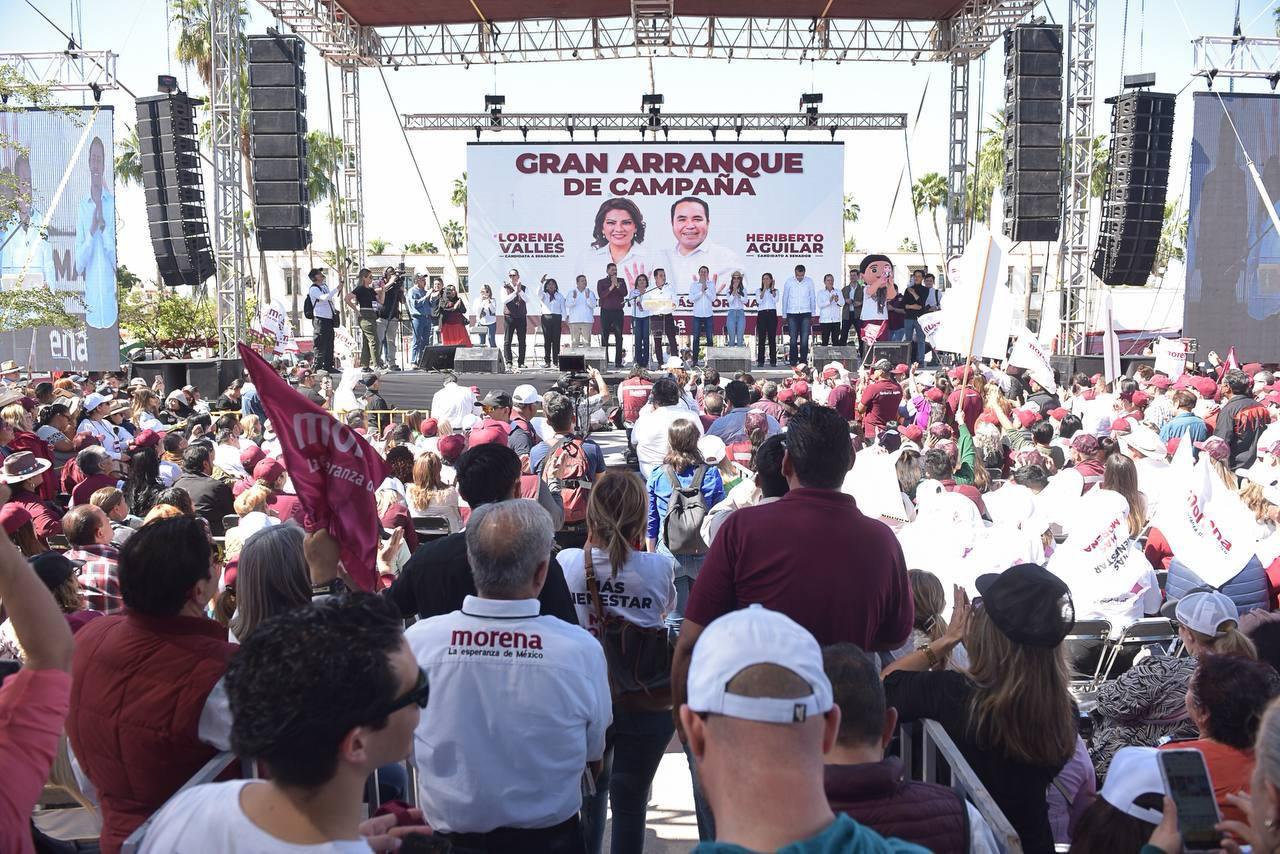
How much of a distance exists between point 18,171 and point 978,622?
2155cm

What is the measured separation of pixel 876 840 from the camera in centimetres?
149

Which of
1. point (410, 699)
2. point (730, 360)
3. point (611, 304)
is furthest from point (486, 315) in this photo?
point (410, 699)

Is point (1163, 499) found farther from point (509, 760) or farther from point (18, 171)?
point (18, 171)

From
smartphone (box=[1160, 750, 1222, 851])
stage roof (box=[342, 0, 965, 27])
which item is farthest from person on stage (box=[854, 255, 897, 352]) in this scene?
smartphone (box=[1160, 750, 1222, 851])

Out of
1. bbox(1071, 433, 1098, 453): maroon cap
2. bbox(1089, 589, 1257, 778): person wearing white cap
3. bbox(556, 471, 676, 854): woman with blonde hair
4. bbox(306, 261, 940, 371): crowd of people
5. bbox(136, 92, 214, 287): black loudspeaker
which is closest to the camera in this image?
bbox(1089, 589, 1257, 778): person wearing white cap

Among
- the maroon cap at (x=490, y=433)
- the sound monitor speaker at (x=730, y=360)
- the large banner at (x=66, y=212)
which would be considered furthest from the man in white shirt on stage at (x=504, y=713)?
the large banner at (x=66, y=212)

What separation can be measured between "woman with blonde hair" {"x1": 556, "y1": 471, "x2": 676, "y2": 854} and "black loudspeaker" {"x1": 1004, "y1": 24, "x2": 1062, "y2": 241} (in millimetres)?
15575

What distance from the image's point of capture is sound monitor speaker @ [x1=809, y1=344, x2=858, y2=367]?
18984mm

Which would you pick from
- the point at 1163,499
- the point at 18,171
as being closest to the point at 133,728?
the point at 1163,499

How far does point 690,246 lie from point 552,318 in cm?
429

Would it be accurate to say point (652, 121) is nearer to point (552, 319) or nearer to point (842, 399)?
point (552, 319)

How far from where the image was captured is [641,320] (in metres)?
19.9

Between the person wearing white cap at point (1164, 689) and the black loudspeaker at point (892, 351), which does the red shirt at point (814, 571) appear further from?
the black loudspeaker at point (892, 351)

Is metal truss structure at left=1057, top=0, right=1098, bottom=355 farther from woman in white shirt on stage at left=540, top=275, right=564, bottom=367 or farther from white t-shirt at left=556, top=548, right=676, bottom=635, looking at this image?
white t-shirt at left=556, top=548, right=676, bottom=635
